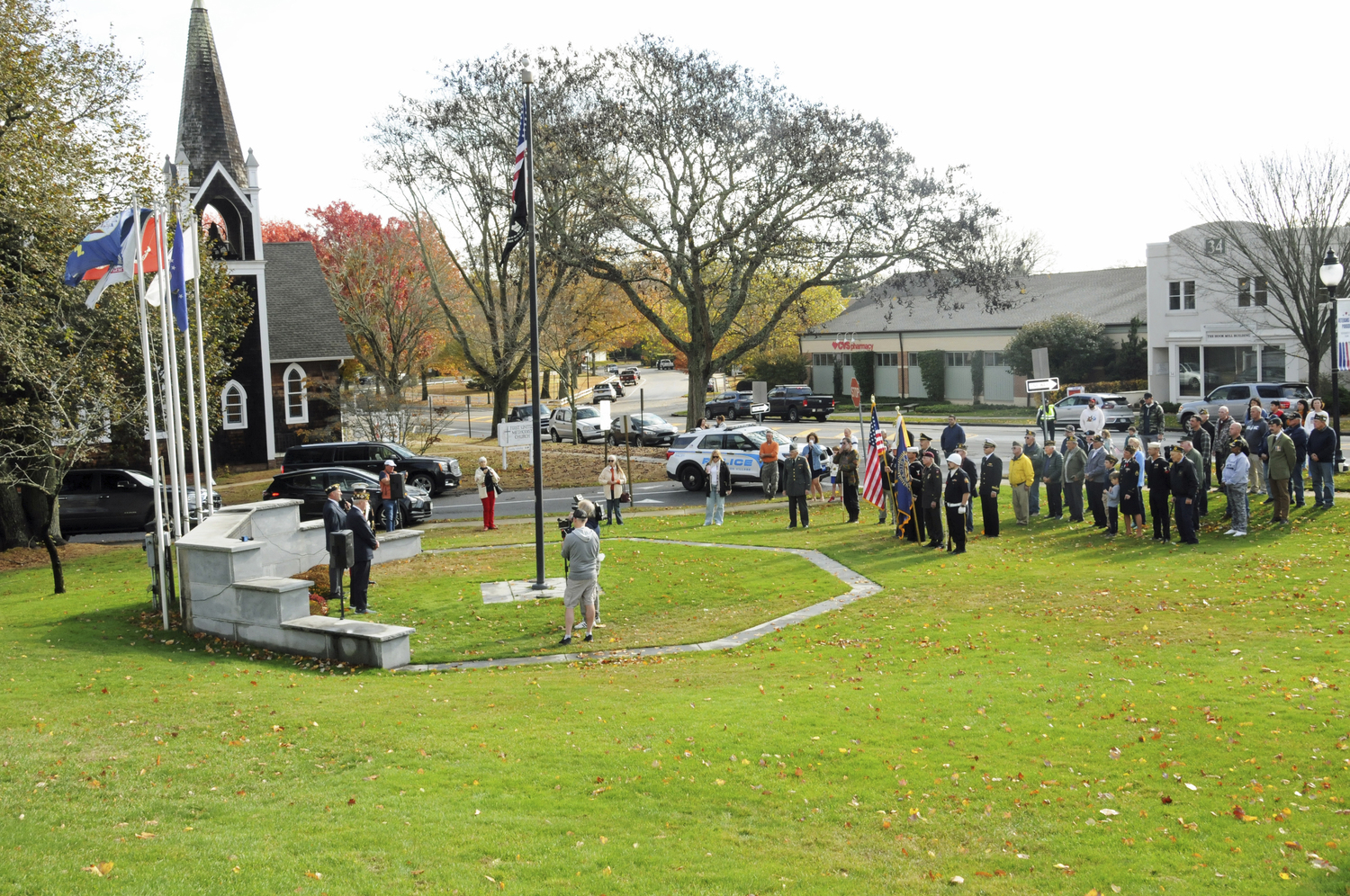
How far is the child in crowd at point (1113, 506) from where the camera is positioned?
20266mm

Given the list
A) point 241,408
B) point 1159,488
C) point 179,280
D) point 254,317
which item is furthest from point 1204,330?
point 179,280

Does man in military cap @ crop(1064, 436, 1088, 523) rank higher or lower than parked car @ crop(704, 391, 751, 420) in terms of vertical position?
lower

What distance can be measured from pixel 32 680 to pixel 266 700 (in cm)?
296

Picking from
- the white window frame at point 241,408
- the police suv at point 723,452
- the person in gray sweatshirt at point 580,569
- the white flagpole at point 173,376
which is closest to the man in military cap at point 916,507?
the police suv at point 723,452

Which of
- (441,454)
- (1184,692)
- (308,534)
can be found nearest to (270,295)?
(441,454)

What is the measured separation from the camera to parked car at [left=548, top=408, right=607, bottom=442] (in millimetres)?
46562

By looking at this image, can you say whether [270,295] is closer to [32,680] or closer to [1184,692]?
[32,680]

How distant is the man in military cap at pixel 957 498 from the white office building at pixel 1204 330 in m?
31.6

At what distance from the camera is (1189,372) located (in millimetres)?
49594

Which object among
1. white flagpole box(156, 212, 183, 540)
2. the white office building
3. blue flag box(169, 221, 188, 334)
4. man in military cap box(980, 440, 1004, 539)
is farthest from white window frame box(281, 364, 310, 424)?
the white office building

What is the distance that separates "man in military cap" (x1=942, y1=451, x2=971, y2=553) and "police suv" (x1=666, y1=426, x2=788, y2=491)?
9.16 meters

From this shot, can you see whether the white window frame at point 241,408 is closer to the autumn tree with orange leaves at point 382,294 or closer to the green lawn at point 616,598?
the autumn tree with orange leaves at point 382,294

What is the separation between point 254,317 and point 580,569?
30737mm

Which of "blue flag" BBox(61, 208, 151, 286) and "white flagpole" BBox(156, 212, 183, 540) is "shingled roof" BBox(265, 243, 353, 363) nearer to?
"blue flag" BBox(61, 208, 151, 286)
